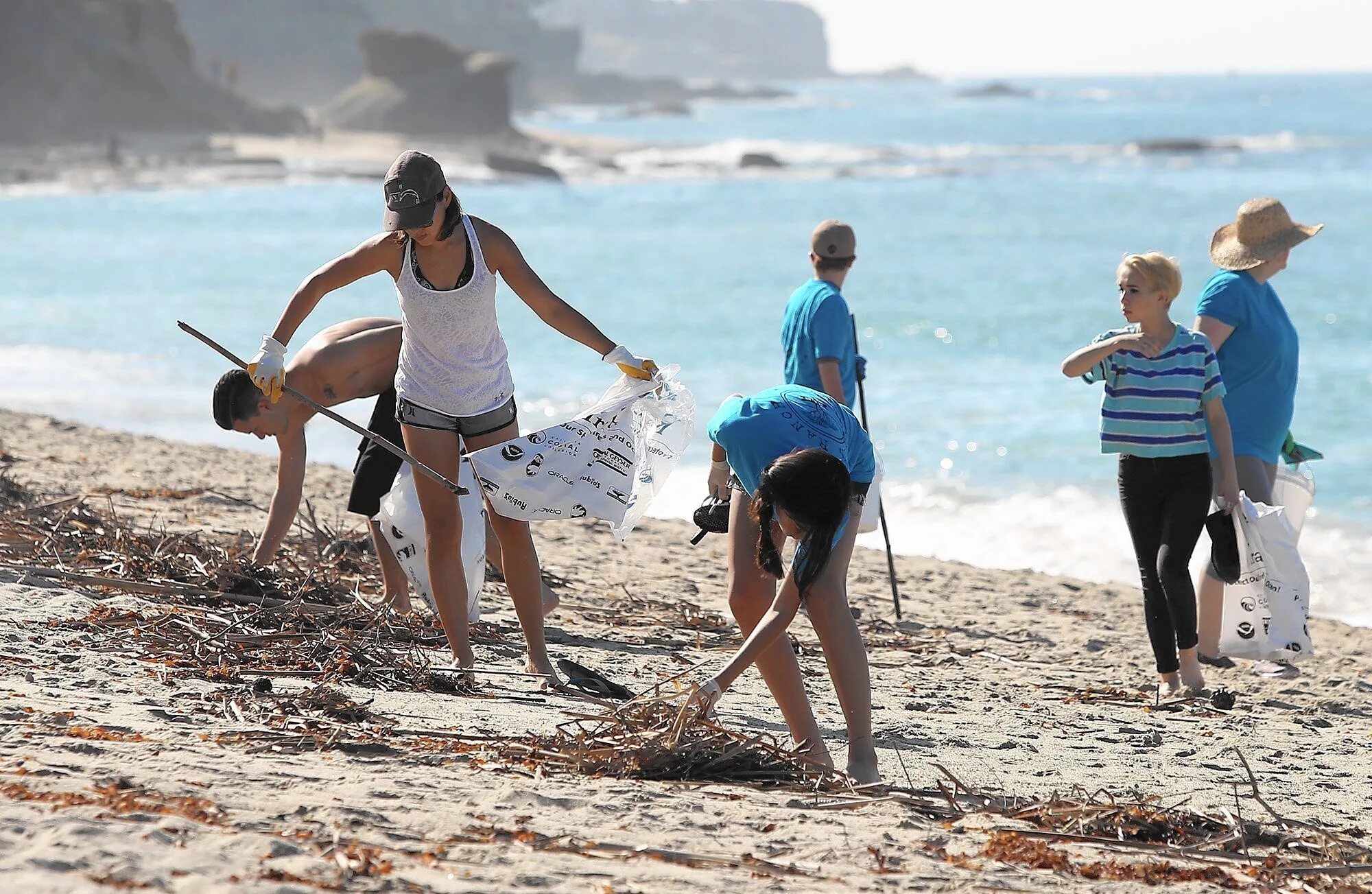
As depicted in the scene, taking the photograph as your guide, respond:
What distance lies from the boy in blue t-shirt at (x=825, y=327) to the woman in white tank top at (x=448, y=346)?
1.10 meters

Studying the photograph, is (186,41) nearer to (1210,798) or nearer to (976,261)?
(976,261)

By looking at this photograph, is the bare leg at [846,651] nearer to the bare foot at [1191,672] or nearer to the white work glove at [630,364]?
the white work glove at [630,364]

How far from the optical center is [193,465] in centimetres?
865

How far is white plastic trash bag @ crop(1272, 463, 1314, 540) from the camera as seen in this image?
5.50 metres

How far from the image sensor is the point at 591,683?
14.0 feet

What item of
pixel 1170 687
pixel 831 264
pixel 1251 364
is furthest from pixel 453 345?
pixel 1251 364

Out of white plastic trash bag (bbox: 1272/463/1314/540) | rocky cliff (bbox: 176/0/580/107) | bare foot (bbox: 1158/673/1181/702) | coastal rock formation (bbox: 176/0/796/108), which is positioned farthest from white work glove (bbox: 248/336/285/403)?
rocky cliff (bbox: 176/0/580/107)

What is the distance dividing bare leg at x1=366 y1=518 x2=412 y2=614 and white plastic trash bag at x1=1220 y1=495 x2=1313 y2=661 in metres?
2.98

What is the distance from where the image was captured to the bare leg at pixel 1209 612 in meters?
5.48

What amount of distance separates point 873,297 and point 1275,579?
16.1m

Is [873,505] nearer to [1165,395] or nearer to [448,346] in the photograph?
[1165,395]

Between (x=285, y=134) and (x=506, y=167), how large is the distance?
19.8m

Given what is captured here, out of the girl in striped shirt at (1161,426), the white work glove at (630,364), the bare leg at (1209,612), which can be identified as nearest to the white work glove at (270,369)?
the white work glove at (630,364)

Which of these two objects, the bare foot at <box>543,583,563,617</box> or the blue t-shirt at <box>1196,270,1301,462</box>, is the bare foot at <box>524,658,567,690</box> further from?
the blue t-shirt at <box>1196,270,1301,462</box>
